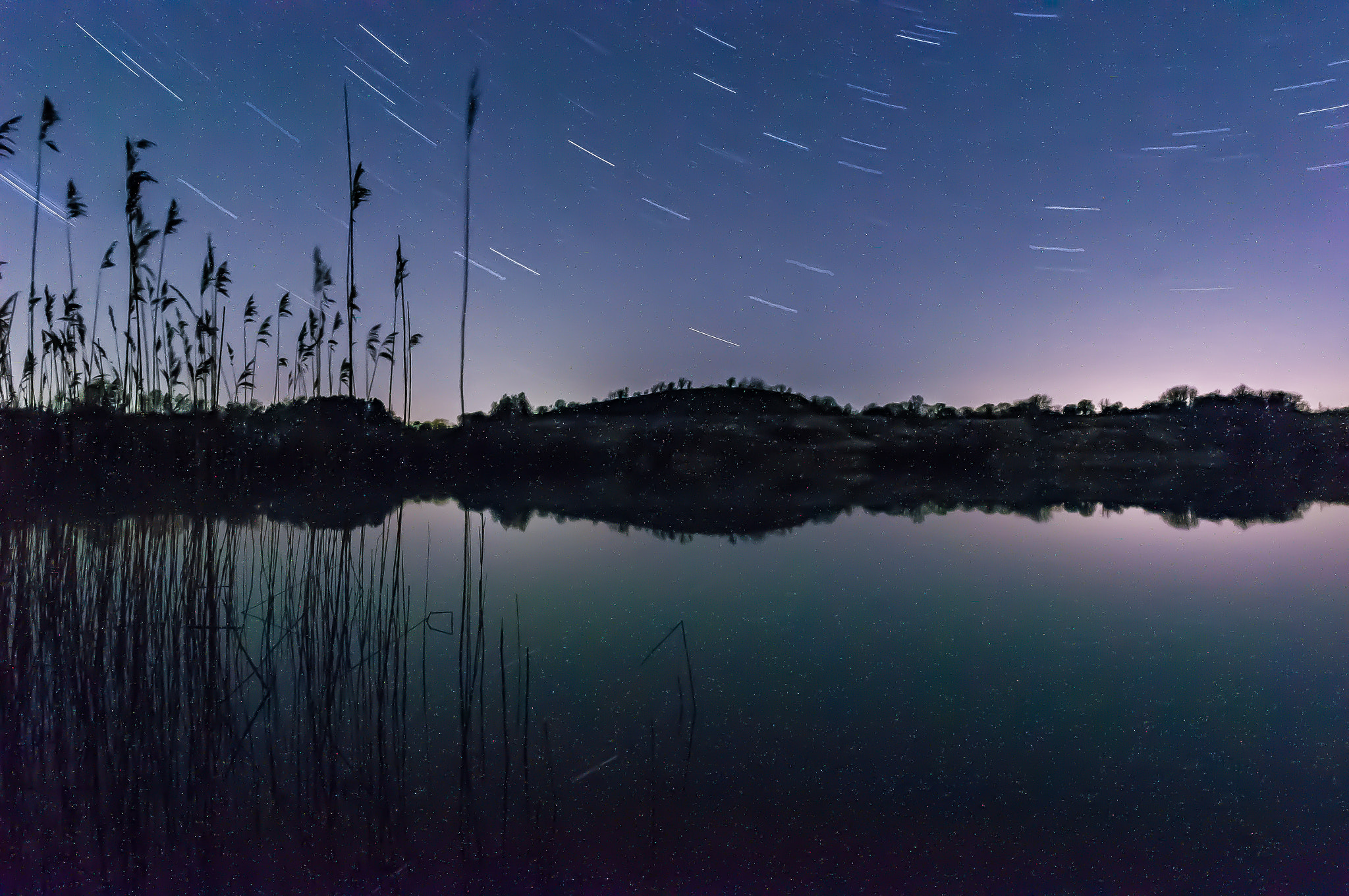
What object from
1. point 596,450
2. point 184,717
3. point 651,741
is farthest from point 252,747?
point 596,450

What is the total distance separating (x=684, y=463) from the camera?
137 ft

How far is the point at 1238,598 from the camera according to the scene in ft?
24.8

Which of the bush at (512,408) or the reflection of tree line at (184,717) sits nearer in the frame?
the reflection of tree line at (184,717)

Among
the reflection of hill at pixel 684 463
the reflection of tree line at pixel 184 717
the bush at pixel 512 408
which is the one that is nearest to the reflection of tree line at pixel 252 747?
the reflection of tree line at pixel 184 717

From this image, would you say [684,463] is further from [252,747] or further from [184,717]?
[252,747]

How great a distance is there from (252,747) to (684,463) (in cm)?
3847

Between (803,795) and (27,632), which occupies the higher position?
(27,632)

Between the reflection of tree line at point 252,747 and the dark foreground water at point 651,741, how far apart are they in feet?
0.06

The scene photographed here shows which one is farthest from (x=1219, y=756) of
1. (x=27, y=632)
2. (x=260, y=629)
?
(x=27, y=632)

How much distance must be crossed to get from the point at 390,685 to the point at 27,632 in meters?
3.14

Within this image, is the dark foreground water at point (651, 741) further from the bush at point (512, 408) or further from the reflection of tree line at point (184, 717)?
the bush at point (512, 408)

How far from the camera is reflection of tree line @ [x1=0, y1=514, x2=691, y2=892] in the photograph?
8.45ft

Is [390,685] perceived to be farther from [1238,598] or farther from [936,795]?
[1238,598]

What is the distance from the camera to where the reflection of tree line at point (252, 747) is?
8.45 feet
